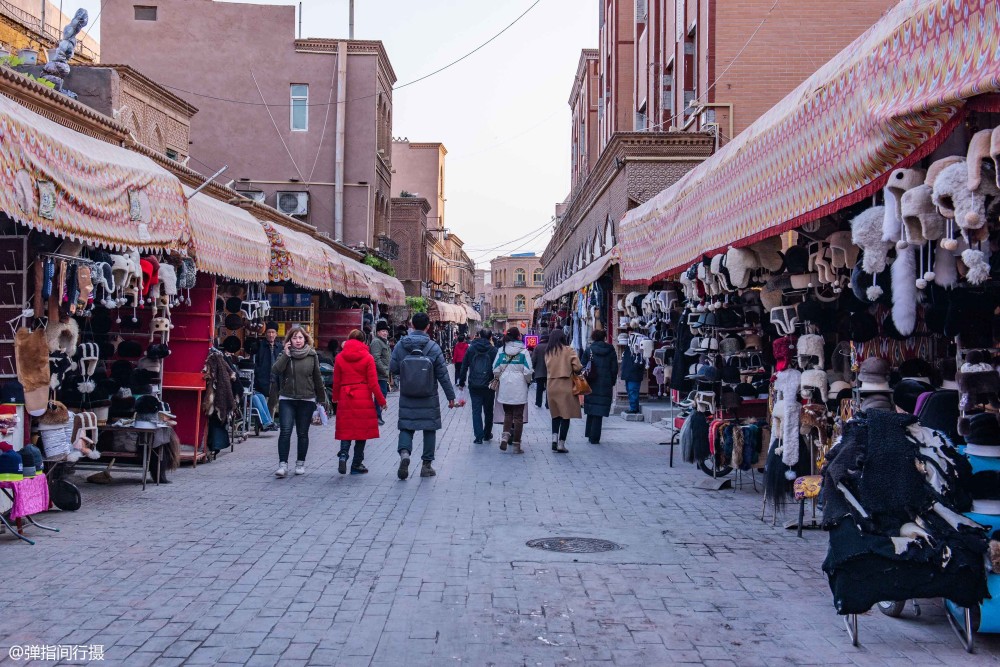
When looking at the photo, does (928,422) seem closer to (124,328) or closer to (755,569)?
(755,569)

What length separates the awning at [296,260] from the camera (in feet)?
46.2

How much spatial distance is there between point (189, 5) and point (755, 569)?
35103 mm

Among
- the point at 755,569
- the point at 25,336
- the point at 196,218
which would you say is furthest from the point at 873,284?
the point at 196,218

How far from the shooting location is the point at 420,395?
1076cm

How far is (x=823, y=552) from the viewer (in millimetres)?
7121

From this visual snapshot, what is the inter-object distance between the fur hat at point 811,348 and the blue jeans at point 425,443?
15.2 ft

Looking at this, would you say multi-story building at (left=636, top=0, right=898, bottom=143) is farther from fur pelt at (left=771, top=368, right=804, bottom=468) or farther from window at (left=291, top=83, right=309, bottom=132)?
window at (left=291, top=83, right=309, bottom=132)

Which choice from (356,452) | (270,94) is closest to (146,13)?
(270,94)

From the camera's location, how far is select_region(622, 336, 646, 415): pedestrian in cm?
1714

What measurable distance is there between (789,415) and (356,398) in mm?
5109

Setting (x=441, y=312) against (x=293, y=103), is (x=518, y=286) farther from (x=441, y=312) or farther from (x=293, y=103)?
(x=293, y=103)

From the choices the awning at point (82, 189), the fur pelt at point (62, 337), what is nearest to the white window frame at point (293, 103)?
the awning at point (82, 189)

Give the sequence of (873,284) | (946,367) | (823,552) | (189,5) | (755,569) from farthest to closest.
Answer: (189,5) → (823,552) → (755,569) → (946,367) → (873,284)

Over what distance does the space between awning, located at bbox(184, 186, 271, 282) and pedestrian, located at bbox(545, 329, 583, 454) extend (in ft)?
14.3
